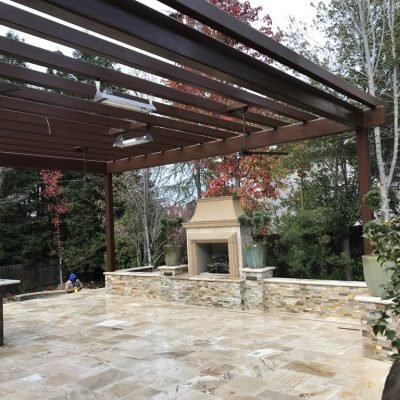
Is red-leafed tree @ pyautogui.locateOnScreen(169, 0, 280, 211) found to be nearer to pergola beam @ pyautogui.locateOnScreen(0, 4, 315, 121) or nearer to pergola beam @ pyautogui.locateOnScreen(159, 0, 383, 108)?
pergola beam @ pyautogui.locateOnScreen(0, 4, 315, 121)

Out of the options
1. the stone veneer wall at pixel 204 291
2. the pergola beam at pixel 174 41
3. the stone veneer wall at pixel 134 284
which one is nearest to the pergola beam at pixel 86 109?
the pergola beam at pixel 174 41

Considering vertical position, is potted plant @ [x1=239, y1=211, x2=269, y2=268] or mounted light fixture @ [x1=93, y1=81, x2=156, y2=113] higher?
mounted light fixture @ [x1=93, y1=81, x2=156, y2=113]

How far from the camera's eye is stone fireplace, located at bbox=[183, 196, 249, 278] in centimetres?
659

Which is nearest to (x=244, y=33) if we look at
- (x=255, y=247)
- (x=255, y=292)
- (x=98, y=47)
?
(x=98, y=47)

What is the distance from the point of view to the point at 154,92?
4086 millimetres

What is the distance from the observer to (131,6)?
2467 mm

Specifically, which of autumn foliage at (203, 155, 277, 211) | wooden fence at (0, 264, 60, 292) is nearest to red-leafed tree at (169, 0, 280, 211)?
autumn foliage at (203, 155, 277, 211)

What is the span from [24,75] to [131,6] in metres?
1.65

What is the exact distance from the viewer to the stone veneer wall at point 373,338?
12.7 feet

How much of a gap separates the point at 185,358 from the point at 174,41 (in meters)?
3.01

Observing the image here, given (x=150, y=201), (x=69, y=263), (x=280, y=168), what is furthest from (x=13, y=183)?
(x=280, y=168)

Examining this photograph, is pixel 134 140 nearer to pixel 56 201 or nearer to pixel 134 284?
pixel 134 284

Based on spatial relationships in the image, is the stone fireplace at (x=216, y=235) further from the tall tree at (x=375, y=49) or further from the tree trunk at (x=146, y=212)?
the tree trunk at (x=146, y=212)

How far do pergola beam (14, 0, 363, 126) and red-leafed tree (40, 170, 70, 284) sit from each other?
9727 millimetres
